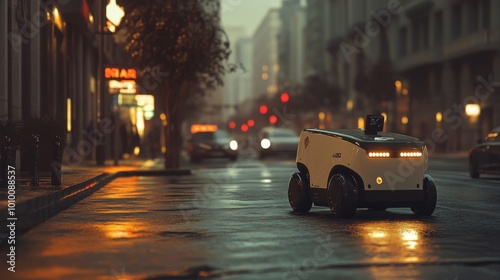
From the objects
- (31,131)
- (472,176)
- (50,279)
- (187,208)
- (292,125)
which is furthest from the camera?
(292,125)

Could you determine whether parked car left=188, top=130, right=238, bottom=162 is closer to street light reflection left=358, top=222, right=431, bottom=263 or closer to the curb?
the curb

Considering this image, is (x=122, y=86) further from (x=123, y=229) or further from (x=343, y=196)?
(x=123, y=229)

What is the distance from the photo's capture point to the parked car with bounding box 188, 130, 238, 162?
47.4 m

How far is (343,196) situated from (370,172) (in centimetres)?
52

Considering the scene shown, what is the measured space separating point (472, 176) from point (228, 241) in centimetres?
1792

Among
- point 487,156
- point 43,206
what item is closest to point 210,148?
point 487,156

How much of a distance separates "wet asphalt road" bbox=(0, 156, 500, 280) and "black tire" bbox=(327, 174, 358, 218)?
176mm

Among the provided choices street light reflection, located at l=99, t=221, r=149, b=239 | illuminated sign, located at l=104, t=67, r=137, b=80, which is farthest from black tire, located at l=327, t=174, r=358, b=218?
illuminated sign, located at l=104, t=67, r=137, b=80

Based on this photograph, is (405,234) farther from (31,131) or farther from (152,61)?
(152,61)

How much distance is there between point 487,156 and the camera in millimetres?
26719

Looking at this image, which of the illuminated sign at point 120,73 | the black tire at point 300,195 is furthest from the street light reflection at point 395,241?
the illuminated sign at point 120,73

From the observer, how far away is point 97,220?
1343 centimetres

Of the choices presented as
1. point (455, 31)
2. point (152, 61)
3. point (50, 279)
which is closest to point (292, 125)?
point (455, 31)

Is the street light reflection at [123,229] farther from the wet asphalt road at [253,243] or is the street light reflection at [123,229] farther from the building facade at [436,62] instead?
the building facade at [436,62]
